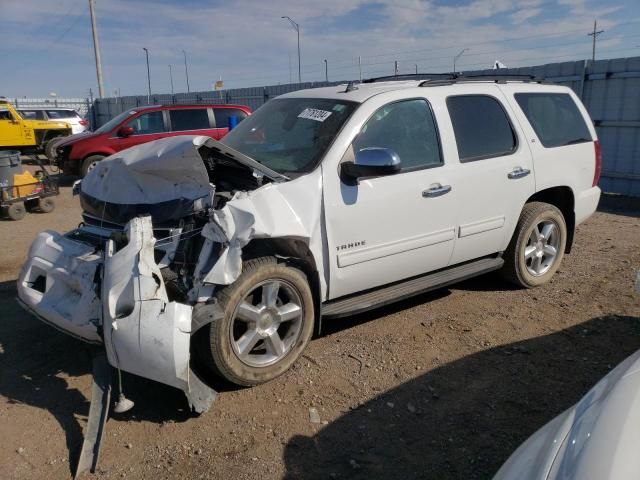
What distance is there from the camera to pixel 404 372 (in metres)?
3.76

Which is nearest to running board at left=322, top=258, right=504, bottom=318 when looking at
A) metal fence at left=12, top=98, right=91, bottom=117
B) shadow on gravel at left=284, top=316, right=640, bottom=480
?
shadow on gravel at left=284, top=316, right=640, bottom=480

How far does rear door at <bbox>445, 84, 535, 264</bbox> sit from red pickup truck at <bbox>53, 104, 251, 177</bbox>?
8021 millimetres

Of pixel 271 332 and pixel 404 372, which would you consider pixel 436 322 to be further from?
pixel 271 332

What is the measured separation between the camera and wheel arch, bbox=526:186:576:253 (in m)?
5.35

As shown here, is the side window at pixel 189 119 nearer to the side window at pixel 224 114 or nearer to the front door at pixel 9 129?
the side window at pixel 224 114

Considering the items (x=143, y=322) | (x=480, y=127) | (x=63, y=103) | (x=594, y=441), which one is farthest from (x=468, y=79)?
(x=63, y=103)

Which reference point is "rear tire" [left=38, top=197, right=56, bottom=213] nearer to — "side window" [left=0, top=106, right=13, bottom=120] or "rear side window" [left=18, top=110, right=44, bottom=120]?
"side window" [left=0, top=106, right=13, bottom=120]

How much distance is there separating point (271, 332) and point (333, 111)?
66.9 inches

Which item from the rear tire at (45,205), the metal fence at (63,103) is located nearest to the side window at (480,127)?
the rear tire at (45,205)

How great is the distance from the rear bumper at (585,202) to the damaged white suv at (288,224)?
21.0 inches

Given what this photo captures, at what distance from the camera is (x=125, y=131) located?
11836 mm

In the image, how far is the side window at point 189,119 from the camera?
1217 centimetres

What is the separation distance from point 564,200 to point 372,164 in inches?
110

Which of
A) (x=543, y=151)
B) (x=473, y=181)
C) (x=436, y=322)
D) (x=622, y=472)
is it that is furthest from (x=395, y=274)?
(x=622, y=472)
